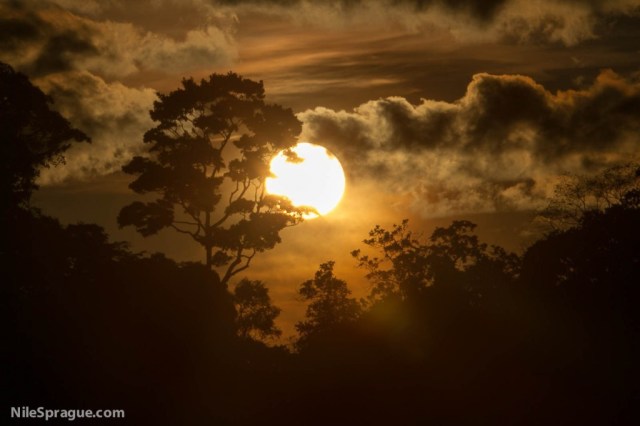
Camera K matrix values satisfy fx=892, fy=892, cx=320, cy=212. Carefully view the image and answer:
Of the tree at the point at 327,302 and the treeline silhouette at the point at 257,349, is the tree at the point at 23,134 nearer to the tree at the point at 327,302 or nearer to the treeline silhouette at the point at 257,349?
the treeline silhouette at the point at 257,349

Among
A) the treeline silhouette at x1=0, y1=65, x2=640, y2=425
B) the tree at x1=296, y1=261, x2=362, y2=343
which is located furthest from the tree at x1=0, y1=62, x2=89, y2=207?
the tree at x1=296, y1=261, x2=362, y2=343

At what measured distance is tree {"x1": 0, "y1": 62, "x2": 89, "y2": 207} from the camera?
37438mm

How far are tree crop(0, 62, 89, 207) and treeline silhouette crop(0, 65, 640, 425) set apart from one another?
10 cm

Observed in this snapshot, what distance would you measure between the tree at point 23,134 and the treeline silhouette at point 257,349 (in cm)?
10

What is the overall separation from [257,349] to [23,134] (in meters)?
17.7

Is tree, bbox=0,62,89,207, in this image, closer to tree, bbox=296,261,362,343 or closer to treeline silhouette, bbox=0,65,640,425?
treeline silhouette, bbox=0,65,640,425

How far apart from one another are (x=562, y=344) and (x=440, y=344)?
5.98m

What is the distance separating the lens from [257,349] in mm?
50312

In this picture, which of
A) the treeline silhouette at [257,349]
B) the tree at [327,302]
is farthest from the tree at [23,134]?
the tree at [327,302]

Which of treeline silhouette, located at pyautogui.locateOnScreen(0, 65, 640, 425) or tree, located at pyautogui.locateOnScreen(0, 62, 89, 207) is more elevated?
tree, located at pyautogui.locateOnScreen(0, 62, 89, 207)

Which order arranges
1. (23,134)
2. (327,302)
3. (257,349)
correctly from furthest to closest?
(327,302), (257,349), (23,134)

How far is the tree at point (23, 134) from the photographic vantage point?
37.4 metres

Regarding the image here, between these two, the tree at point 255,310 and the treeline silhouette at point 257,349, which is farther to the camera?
the tree at point 255,310

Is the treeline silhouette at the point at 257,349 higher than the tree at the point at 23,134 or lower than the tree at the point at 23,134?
lower
